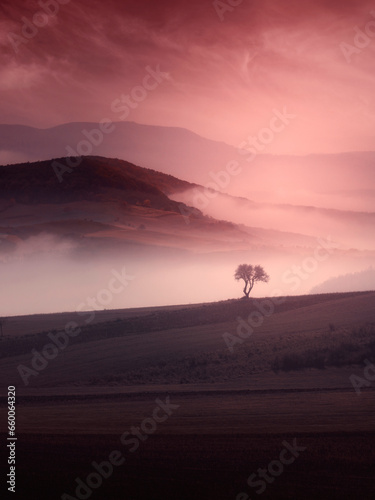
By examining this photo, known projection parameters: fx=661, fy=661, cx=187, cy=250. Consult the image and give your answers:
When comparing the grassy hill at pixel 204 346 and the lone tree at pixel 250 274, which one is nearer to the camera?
the grassy hill at pixel 204 346

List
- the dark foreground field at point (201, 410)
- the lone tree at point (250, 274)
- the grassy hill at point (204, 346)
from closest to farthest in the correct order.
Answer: the dark foreground field at point (201, 410), the grassy hill at point (204, 346), the lone tree at point (250, 274)

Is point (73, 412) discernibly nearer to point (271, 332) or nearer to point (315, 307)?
point (271, 332)

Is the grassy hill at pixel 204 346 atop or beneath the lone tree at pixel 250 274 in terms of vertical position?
beneath

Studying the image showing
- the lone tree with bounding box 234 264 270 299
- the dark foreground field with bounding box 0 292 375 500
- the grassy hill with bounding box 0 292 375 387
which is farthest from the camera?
the lone tree with bounding box 234 264 270 299

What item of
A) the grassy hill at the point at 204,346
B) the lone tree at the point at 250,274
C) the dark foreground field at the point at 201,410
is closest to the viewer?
the dark foreground field at the point at 201,410

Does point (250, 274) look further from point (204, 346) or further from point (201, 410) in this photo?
point (201, 410)

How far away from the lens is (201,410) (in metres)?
44.3

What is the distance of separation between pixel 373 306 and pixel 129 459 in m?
55.9

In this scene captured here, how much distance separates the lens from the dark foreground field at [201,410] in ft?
93.0

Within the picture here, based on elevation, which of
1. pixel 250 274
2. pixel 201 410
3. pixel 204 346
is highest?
pixel 250 274

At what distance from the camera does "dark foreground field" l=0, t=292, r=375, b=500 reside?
28.4 m

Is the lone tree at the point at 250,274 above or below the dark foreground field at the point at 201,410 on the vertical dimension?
above

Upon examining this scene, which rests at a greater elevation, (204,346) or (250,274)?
(250,274)

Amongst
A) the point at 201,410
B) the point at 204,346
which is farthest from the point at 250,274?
the point at 201,410
